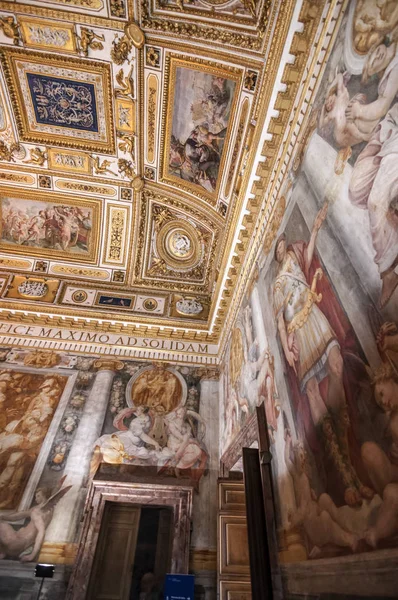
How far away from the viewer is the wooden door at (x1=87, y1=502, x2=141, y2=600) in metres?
6.70

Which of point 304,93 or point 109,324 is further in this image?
point 109,324

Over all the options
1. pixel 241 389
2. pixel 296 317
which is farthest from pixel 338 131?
pixel 241 389

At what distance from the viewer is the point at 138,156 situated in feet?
30.1

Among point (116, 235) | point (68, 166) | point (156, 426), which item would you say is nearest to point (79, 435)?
point (156, 426)

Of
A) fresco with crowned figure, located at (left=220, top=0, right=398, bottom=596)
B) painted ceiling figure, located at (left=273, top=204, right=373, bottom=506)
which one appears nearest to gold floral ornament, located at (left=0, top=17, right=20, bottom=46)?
fresco with crowned figure, located at (left=220, top=0, right=398, bottom=596)

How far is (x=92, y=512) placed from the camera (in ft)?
23.0

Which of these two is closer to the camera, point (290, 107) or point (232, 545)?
point (290, 107)

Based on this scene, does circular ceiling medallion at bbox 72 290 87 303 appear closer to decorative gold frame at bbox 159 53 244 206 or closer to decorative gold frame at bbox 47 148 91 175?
decorative gold frame at bbox 47 148 91 175

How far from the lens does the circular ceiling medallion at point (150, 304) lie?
36.2 ft

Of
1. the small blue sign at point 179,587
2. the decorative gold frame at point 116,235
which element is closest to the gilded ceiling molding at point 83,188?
the decorative gold frame at point 116,235

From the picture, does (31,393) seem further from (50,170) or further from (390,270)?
(390,270)

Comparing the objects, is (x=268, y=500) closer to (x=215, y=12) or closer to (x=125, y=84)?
(x=215, y=12)

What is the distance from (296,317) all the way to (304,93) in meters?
3.31

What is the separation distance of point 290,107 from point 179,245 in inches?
249
